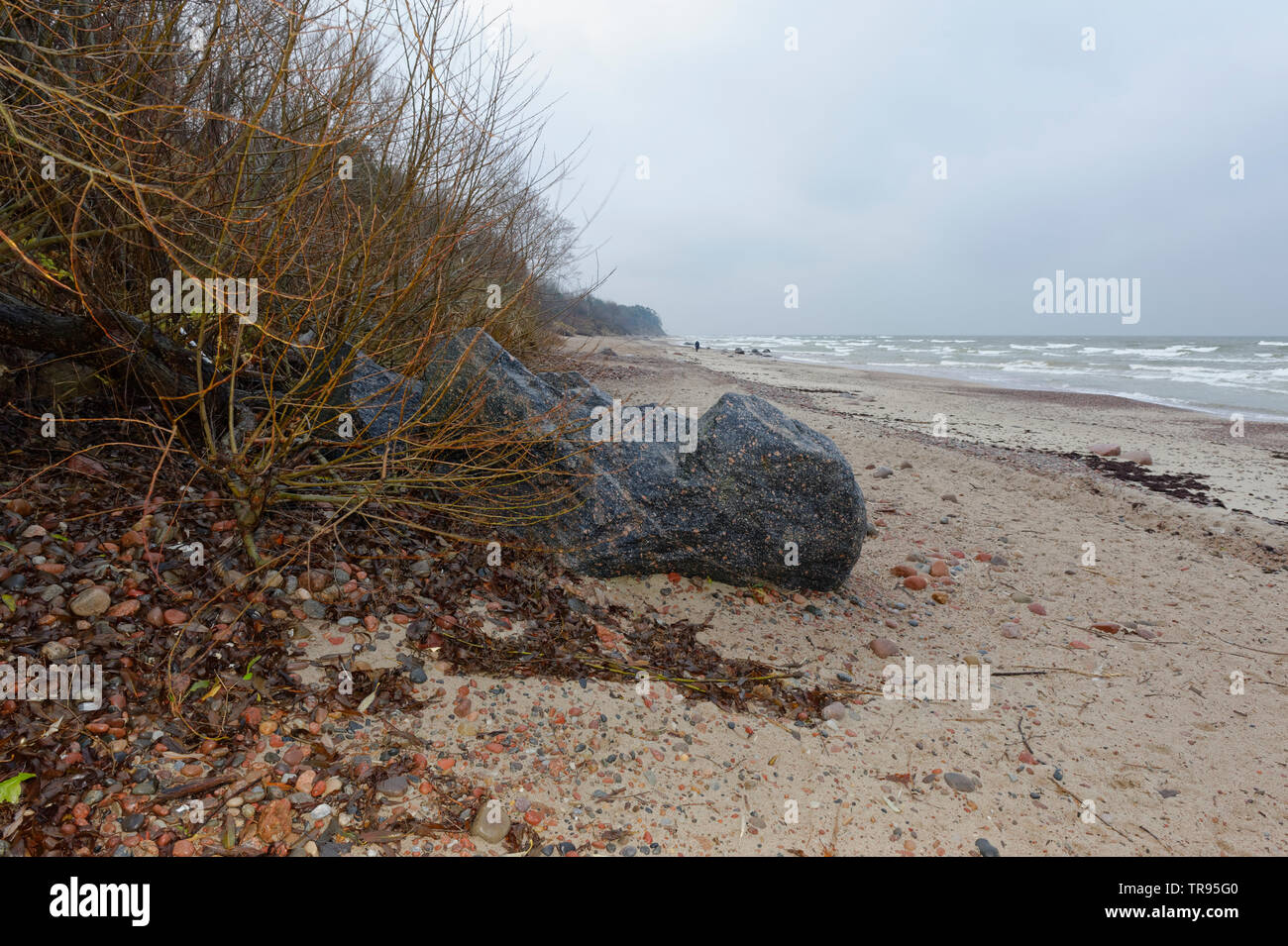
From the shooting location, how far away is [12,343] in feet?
10.8

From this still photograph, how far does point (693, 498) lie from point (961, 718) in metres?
1.88

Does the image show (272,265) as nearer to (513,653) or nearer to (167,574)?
(167,574)

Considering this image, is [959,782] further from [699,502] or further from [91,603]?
[91,603]

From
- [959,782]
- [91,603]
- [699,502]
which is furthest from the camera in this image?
[699,502]

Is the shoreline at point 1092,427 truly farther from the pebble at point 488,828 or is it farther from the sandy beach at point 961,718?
the pebble at point 488,828

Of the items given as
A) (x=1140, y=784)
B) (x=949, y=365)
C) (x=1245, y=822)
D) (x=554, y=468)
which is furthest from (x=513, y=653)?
(x=949, y=365)

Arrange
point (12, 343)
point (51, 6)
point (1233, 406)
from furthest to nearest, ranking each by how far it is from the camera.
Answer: point (1233, 406) < point (12, 343) < point (51, 6)

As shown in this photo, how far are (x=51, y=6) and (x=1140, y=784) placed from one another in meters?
6.07

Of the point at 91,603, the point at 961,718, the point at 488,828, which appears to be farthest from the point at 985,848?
the point at 91,603

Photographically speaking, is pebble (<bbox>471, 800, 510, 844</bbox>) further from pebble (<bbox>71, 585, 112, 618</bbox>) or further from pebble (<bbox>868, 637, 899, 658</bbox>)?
pebble (<bbox>868, 637, 899, 658</bbox>)

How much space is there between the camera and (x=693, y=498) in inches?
162

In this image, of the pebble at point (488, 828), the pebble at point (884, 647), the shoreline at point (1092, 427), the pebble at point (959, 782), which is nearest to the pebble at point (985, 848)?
the pebble at point (959, 782)

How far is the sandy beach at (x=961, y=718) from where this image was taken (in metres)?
2.49

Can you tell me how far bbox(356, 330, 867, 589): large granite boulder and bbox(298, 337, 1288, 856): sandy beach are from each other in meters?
0.20
